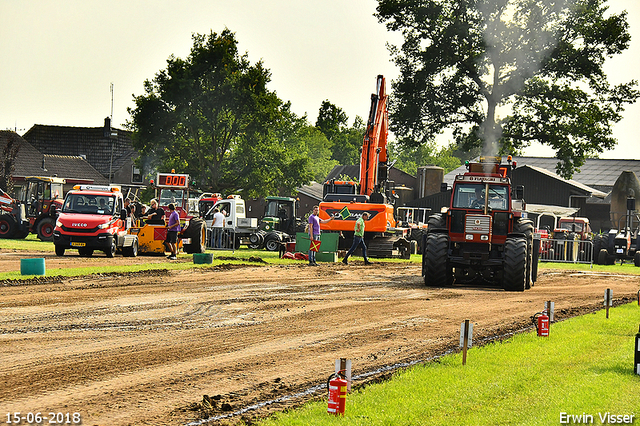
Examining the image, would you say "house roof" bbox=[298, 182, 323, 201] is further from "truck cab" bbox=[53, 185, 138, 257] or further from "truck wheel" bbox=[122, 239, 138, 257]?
"truck cab" bbox=[53, 185, 138, 257]

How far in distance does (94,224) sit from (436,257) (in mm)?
12429

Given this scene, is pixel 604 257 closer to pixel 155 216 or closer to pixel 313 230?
pixel 313 230

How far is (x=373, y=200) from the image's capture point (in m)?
Answer: 32.1

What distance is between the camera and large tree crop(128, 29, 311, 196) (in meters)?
52.1

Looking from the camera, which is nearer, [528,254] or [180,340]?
[180,340]

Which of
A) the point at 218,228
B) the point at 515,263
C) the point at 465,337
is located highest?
the point at 218,228

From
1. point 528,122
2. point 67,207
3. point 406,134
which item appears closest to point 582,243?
point 528,122

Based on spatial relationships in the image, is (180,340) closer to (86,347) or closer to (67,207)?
(86,347)

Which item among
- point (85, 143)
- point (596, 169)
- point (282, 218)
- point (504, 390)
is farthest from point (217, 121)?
point (504, 390)

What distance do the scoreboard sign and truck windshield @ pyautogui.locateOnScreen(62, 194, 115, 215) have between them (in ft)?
22.1

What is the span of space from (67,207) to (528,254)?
16.0 m

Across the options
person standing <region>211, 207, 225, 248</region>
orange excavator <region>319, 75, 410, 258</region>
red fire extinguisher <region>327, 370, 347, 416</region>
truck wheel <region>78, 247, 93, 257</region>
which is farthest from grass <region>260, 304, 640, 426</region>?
person standing <region>211, 207, 225, 248</region>

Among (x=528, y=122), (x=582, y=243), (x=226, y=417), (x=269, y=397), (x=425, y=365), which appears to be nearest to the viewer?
(x=226, y=417)

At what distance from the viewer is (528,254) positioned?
69.8ft
